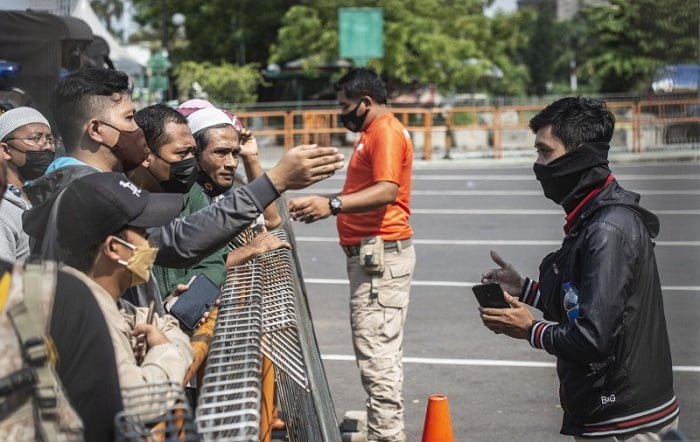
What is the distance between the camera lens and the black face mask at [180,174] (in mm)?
4461

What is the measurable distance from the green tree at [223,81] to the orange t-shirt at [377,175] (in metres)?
29.8

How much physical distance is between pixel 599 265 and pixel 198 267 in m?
1.75

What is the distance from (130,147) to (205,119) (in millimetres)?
870

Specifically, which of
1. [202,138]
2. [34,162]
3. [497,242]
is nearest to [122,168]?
[202,138]

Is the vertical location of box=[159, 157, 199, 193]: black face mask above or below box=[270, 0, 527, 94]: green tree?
below

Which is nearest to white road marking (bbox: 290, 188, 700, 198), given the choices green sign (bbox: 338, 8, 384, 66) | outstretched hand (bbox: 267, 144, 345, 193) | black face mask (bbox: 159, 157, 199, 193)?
green sign (bbox: 338, 8, 384, 66)

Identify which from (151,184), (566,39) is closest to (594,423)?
(151,184)

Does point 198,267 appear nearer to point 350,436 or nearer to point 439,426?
point 439,426

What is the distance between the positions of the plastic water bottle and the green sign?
25870mm

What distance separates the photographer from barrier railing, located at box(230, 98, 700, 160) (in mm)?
26719

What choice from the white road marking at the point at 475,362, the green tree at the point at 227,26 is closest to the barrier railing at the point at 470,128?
the green tree at the point at 227,26

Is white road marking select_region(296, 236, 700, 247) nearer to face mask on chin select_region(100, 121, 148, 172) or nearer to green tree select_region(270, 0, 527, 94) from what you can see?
face mask on chin select_region(100, 121, 148, 172)

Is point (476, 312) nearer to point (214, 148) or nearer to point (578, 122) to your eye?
point (214, 148)

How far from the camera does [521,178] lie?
74.2ft
